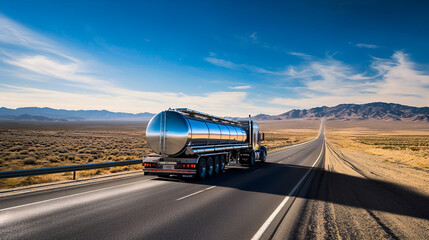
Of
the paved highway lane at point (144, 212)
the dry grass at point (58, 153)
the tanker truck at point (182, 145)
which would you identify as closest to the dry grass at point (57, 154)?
the dry grass at point (58, 153)

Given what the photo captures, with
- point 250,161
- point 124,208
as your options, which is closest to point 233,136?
point 250,161

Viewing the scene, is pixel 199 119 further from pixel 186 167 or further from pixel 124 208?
pixel 124 208

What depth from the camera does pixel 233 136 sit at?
679 inches

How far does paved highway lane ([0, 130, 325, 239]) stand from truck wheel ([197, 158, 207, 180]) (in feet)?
5.28

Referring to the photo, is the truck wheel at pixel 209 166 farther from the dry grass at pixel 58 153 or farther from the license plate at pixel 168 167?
the dry grass at pixel 58 153

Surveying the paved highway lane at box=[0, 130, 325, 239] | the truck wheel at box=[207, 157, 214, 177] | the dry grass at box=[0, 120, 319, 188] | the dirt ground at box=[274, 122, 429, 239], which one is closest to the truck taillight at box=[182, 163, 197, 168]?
the paved highway lane at box=[0, 130, 325, 239]

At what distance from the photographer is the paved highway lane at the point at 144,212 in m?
5.36

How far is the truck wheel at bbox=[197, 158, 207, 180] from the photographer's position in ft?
39.6

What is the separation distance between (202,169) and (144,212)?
19.1 ft

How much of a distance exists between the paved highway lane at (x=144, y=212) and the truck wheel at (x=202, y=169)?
161 centimetres

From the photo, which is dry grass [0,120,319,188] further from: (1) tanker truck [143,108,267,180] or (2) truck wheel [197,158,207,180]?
(2) truck wheel [197,158,207,180]

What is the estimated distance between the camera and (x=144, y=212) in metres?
6.78

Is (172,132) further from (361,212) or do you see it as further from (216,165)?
(361,212)

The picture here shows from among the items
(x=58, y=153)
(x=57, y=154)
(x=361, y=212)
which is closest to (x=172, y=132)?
(x=361, y=212)
